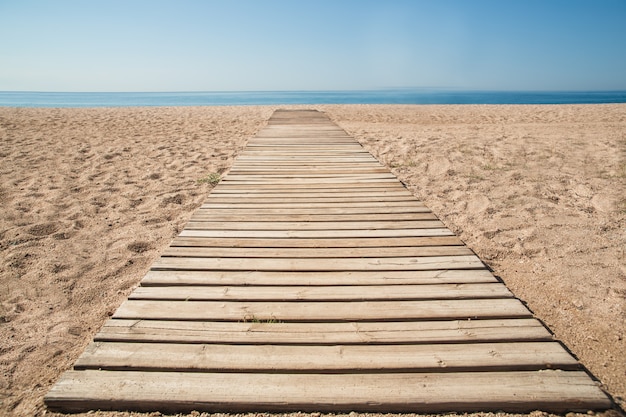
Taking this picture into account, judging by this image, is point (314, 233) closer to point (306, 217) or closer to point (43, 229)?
point (306, 217)

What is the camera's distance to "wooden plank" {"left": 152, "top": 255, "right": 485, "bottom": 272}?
2.33m

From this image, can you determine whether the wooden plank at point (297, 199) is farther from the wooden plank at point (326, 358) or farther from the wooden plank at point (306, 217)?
the wooden plank at point (326, 358)

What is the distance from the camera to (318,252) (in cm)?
256

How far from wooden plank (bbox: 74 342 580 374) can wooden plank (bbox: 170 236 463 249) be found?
41.9 inches

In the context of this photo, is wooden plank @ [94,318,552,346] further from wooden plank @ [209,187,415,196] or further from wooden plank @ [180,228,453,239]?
wooden plank @ [209,187,415,196]

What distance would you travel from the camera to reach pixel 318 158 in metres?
5.55

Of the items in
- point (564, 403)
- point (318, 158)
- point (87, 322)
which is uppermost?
point (318, 158)

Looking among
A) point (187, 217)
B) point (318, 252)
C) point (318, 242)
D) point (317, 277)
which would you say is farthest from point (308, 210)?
point (187, 217)

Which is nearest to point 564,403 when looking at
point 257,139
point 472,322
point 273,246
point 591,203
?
point 472,322

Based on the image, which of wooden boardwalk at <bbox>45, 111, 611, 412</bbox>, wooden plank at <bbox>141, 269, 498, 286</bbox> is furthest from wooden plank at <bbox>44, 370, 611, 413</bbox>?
wooden plank at <bbox>141, 269, 498, 286</bbox>

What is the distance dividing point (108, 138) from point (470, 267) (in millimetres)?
9282

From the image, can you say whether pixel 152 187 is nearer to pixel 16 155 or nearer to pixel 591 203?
pixel 16 155

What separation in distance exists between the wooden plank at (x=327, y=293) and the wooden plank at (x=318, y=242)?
22.0 inches

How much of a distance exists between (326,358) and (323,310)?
36 cm
